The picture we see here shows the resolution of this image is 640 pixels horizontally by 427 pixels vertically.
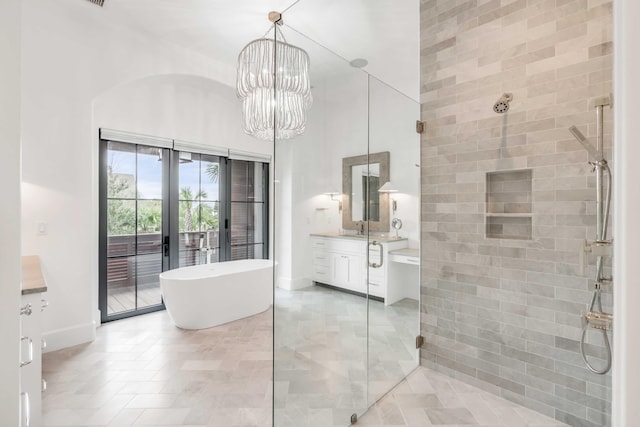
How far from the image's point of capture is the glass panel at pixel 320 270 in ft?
5.86

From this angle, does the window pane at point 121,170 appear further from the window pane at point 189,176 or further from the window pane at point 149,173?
the window pane at point 189,176

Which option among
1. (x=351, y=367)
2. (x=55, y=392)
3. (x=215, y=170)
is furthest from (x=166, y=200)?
(x=351, y=367)

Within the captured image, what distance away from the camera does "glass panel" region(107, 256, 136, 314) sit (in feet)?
11.9

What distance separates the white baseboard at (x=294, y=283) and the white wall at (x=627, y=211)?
161 centimetres

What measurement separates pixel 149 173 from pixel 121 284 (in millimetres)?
1395

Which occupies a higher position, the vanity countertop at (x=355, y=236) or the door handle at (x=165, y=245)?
the vanity countertop at (x=355, y=236)

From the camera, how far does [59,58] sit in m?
2.90

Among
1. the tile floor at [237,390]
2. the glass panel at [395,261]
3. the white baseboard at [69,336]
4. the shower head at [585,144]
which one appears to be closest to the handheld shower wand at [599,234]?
the shower head at [585,144]

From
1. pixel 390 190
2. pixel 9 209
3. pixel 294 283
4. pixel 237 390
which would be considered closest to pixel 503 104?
pixel 390 190

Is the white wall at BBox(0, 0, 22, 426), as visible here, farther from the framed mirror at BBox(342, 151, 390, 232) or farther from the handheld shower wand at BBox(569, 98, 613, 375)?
the handheld shower wand at BBox(569, 98, 613, 375)

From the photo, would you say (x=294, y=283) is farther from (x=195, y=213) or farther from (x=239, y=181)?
(x=239, y=181)

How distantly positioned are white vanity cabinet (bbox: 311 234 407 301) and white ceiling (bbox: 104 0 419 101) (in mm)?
2043

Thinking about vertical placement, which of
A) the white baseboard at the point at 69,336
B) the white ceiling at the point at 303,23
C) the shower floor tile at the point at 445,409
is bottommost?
the shower floor tile at the point at 445,409

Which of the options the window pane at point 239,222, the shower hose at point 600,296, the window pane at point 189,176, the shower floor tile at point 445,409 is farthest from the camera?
the window pane at point 239,222
